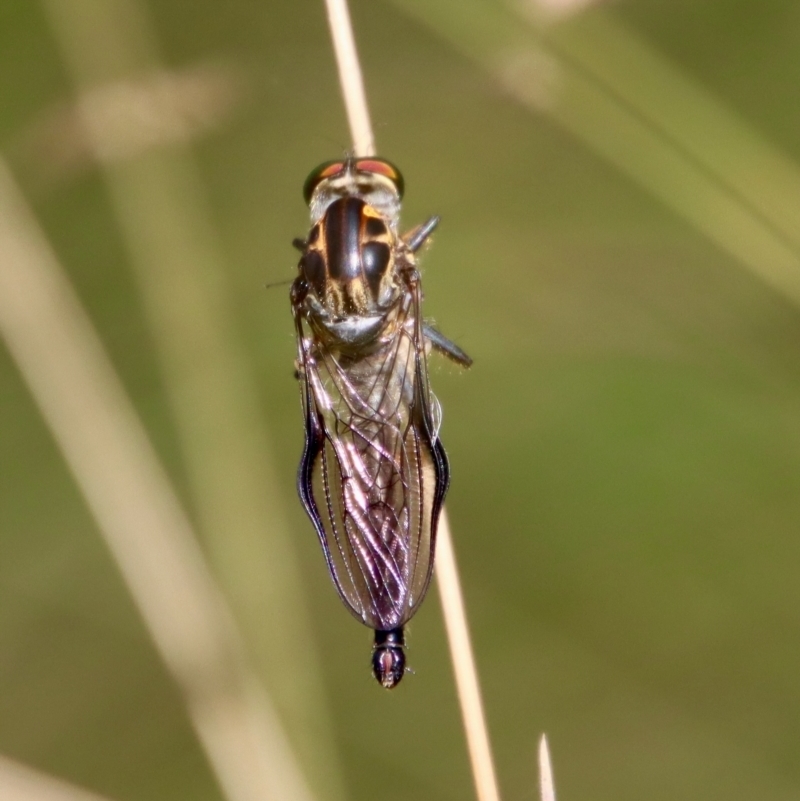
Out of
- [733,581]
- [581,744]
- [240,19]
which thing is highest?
[240,19]

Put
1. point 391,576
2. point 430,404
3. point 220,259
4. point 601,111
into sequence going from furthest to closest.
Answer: point 220,259 < point 601,111 < point 430,404 < point 391,576

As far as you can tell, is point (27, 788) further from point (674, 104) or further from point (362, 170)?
point (674, 104)

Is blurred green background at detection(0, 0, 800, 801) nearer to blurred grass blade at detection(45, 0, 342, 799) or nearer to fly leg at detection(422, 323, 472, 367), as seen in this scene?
blurred grass blade at detection(45, 0, 342, 799)

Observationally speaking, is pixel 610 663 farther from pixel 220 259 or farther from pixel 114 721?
pixel 220 259

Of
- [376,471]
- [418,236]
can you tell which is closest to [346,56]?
[418,236]

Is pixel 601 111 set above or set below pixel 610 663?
above

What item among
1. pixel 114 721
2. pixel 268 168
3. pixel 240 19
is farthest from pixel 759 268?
pixel 114 721

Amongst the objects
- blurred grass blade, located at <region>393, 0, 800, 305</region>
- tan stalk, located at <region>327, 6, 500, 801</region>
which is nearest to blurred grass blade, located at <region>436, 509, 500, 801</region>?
tan stalk, located at <region>327, 6, 500, 801</region>
